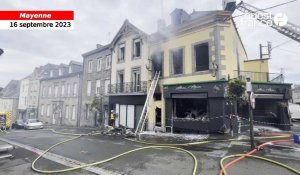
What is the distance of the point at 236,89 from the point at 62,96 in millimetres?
25817

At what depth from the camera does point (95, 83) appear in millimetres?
23484

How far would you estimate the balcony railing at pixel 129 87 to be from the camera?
1672 centimetres

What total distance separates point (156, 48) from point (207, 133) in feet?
27.0

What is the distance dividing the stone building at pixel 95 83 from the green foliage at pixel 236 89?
13.9 metres

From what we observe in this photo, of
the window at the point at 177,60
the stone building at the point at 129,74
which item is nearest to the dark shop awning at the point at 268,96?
the window at the point at 177,60

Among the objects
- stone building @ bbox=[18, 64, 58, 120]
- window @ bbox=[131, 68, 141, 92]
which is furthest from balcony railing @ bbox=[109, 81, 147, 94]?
stone building @ bbox=[18, 64, 58, 120]

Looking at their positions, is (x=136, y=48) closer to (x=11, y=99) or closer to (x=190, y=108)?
(x=190, y=108)

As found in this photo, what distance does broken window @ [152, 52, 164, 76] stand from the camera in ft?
52.8

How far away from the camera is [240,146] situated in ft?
28.7

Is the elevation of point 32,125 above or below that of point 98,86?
below

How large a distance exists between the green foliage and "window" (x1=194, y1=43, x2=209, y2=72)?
2.40 m

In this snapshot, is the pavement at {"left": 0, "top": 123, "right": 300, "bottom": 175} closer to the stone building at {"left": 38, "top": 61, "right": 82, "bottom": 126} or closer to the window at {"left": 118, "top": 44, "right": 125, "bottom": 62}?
the window at {"left": 118, "top": 44, "right": 125, "bottom": 62}

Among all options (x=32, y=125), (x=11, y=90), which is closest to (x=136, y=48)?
(x=32, y=125)

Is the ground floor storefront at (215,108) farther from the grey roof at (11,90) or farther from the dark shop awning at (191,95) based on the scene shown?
the grey roof at (11,90)
